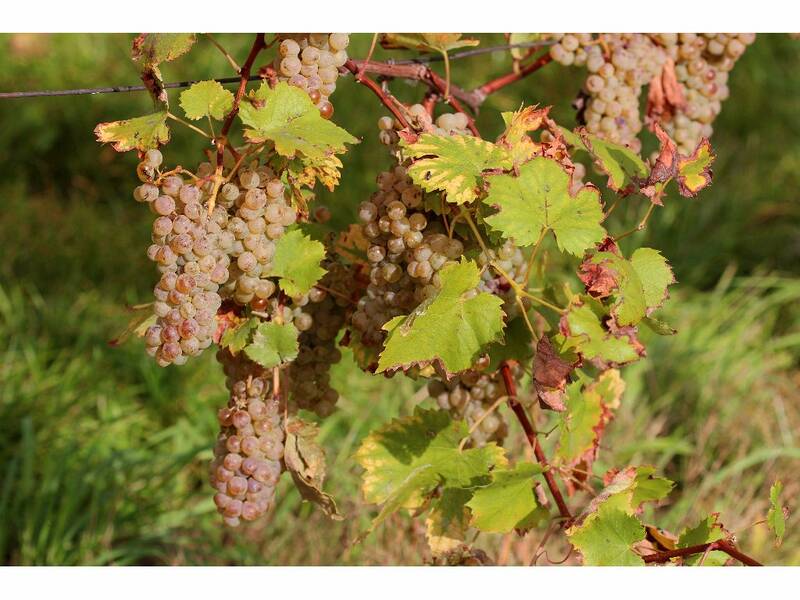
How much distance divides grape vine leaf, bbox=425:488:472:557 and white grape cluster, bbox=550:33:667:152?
55 cm

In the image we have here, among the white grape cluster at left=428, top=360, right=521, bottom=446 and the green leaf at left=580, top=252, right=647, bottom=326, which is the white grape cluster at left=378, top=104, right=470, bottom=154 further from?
the white grape cluster at left=428, top=360, right=521, bottom=446

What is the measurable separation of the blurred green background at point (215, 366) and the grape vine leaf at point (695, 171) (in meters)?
0.69

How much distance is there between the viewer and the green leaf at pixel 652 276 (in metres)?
1.17

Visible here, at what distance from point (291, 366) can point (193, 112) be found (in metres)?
0.42

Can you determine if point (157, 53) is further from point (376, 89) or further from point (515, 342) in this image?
point (515, 342)

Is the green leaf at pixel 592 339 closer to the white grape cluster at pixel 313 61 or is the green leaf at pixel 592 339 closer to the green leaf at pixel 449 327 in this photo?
the green leaf at pixel 449 327

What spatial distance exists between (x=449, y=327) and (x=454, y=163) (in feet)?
0.60

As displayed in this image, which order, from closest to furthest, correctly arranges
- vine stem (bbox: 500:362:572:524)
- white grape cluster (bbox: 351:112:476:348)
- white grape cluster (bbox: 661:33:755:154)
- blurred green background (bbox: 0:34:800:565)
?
white grape cluster (bbox: 351:112:476:348)
vine stem (bbox: 500:362:572:524)
white grape cluster (bbox: 661:33:755:154)
blurred green background (bbox: 0:34:800:565)

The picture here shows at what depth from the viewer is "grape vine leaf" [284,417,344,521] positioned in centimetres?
133

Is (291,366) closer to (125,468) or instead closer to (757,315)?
(125,468)

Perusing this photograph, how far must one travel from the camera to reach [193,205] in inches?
43.8

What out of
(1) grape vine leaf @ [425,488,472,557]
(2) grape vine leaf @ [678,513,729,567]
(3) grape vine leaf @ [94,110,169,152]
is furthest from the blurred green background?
(3) grape vine leaf @ [94,110,169,152]

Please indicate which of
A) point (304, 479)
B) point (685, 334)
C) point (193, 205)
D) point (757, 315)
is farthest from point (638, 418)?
point (193, 205)

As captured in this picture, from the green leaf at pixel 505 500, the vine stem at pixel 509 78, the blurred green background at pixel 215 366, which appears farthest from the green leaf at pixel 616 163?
the blurred green background at pixel 215 366
